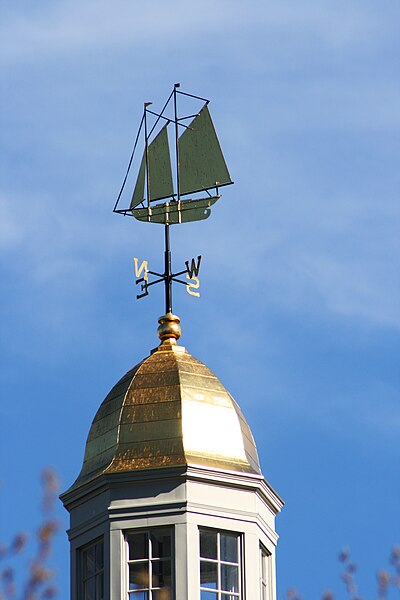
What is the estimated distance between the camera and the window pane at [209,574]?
77.1 feet

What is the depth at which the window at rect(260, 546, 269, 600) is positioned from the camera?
80.2 feet

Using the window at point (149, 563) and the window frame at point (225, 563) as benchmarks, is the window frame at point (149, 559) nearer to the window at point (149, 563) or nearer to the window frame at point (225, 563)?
the window at point (149, 563)

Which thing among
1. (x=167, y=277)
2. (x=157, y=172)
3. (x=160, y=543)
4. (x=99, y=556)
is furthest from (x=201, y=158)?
(x=99, y=556)

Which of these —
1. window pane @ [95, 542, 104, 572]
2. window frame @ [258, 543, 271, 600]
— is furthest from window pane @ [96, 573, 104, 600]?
window frame @ [258, 543, 271, 600]

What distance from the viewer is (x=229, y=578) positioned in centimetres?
2380

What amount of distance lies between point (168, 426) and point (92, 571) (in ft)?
8.57

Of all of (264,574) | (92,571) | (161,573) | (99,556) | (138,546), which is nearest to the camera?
(161,573)

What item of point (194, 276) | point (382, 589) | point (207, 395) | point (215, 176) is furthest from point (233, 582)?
Result: point (382, 589)

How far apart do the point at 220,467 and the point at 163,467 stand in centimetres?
98

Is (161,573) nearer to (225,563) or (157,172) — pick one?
(225,563)

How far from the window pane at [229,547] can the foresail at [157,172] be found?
23.0 feet

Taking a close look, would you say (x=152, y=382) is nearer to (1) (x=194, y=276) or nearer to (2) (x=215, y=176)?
(1) (x=194, y=276)

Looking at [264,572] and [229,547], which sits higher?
[229,547]

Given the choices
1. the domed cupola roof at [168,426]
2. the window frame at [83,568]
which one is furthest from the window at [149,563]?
the domed cupola roof at [168,426]
